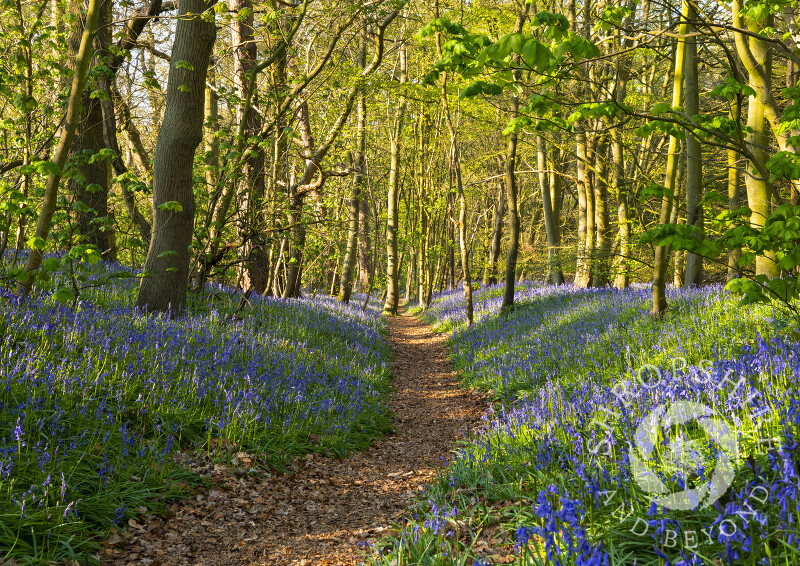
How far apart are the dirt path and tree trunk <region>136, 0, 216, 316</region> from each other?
412 centimetres

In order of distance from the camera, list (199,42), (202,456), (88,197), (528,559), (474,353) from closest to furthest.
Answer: (528,559) < (202,456) < (199,42) < (88,197) < (474,353)

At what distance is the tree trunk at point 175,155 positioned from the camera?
7.75 m

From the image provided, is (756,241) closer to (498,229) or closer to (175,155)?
(175,155)

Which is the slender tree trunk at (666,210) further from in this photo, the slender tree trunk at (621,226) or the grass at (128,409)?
the grass at (128,409)

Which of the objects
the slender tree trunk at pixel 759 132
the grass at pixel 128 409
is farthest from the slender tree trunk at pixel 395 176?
the slender tree trunk at pixel 759 132

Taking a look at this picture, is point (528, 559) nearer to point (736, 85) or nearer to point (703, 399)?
point (703, 399)

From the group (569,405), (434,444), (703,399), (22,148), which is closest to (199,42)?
(22,148)

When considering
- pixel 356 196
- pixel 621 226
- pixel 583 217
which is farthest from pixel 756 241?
pixel 356 196

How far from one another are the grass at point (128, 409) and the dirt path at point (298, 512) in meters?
0.19

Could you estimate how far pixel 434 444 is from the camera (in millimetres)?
6430

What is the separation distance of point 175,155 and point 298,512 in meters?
6.05

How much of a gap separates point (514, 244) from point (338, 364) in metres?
6.64

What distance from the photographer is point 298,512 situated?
4.43 meters

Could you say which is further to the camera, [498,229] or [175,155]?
[498,229]
